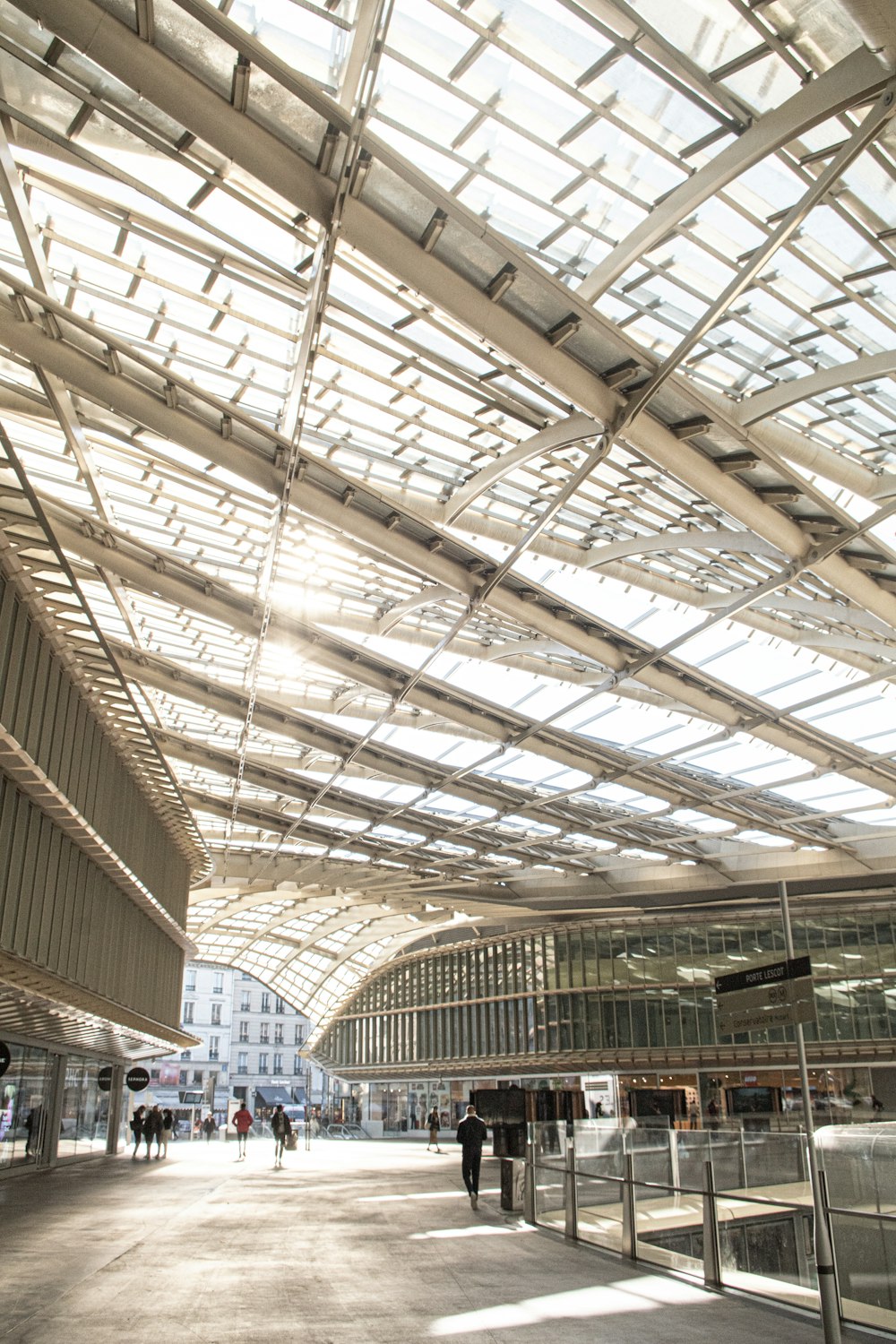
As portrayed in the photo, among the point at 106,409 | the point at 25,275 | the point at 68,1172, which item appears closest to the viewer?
the point at 25,275

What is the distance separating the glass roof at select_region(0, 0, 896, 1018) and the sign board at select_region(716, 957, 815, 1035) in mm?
6041

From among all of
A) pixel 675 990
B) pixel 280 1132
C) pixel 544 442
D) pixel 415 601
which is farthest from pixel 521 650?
pixel 675 990

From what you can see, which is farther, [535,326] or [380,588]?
[380,588]

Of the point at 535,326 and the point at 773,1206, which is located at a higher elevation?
the point at 535,326

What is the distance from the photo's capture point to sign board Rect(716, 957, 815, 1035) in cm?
880

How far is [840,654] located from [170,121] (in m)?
14.6

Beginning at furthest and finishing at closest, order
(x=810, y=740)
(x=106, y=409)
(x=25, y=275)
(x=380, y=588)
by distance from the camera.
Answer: (x=810, y=740), (x=380, y=588), (x=106, y=409), (x=25, y=275)

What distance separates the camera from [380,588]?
736 inches

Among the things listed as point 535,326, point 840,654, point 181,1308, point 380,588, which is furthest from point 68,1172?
point 535,326

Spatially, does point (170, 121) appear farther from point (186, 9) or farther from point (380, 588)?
point (380, 588)

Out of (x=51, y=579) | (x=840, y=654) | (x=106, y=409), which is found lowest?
(x=51, y=579)

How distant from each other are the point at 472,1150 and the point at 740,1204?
7.59 meters

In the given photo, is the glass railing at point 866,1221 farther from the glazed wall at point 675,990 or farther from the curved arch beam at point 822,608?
the glazed wall at point 675,990

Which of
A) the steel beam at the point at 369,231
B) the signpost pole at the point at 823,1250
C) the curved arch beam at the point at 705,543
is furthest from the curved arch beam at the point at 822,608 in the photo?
the signpost pole at the point at 823,1250
